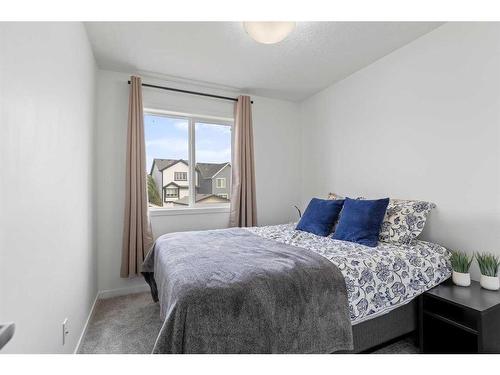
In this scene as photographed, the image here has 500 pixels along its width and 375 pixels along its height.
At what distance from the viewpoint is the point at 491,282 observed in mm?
1609

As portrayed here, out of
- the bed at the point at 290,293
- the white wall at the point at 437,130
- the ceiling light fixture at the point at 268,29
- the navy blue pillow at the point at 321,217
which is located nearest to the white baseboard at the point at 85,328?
the bed at the point at 290,293

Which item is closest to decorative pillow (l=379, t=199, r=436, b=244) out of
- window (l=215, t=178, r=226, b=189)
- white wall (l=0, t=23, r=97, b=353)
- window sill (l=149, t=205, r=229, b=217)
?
window sill (l=149, t=205, r=229, b=217)

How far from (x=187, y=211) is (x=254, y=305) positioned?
2121 mm

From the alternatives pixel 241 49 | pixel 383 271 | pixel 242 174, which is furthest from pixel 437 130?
pixel 242 174

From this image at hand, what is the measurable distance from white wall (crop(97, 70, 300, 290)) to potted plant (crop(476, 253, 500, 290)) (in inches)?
91.7

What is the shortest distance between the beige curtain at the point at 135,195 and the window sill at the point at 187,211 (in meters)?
0.21

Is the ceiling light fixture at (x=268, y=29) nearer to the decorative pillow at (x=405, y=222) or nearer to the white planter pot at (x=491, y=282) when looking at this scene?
the decorative pillow at (x=405, y=222)

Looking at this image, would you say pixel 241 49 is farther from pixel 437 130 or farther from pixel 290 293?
pixel 290 293

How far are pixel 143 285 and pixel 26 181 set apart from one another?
2260mm

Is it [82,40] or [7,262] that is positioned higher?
[82,40]

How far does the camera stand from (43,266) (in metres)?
1.16

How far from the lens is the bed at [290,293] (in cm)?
113
